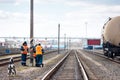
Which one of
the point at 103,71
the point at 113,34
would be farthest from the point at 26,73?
the point at 113,34

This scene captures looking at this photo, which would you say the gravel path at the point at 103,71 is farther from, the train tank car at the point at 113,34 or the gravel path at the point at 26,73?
the train tank car at the point at 113,34

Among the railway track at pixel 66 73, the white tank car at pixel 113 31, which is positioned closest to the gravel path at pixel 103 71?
the railway track at pixel 66 73

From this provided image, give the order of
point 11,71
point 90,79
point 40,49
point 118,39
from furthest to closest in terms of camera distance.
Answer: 1. point 118,39
2. point 40,49
3. point 11,71
4. point 90,79

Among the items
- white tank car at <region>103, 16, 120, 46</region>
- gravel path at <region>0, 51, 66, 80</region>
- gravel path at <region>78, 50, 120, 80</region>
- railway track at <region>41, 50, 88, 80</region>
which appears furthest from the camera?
white tank car at <region>103, 16, 120, 46</region>

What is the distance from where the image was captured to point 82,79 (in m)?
16.6

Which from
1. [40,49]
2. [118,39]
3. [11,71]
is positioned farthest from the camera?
[118,39]

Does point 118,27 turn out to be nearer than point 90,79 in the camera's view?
No

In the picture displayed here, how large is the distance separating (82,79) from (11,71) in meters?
3.99

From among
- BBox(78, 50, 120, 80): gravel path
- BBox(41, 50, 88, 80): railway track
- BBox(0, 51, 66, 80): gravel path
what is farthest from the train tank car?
BBox(0, 51, 66, 80): gravel path

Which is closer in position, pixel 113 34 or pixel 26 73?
pixel 26 73

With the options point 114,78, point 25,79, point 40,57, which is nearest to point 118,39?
point 40,57

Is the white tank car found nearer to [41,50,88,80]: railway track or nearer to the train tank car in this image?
the train tank car

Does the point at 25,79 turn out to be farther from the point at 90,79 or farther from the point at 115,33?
the point at 115,33

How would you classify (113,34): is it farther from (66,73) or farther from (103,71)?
(66,73)
